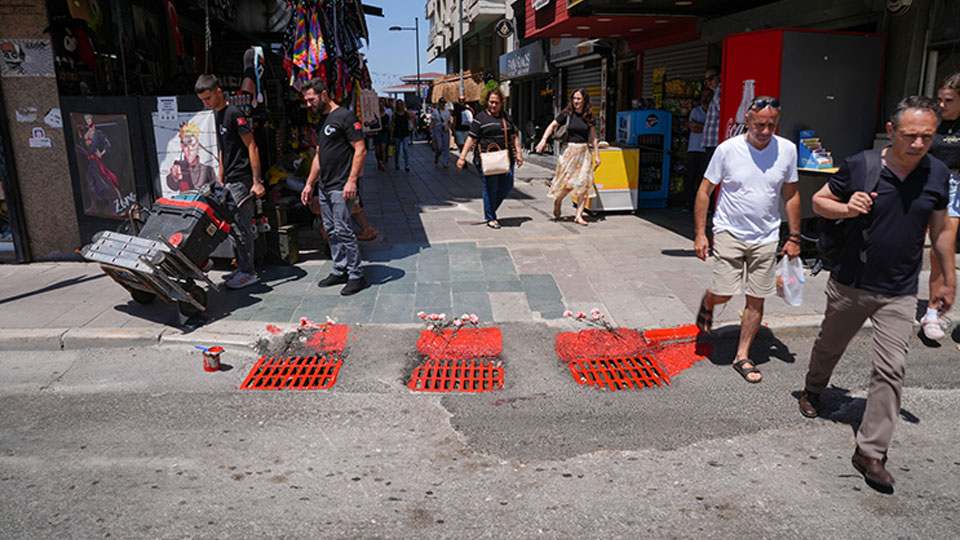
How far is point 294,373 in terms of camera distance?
5.06 meters

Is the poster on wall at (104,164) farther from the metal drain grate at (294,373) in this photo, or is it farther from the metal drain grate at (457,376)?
the metal drain grate at (457,376)

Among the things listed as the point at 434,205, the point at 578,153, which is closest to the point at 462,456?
the point at 578,153

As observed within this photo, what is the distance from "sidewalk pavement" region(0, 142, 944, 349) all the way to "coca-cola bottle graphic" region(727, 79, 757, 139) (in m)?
1.51

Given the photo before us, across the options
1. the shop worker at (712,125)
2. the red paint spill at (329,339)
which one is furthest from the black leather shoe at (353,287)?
the shop worker at (712,125)

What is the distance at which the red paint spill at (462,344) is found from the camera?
5.33m

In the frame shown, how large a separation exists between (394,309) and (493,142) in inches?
154

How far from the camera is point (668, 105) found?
13305 mm

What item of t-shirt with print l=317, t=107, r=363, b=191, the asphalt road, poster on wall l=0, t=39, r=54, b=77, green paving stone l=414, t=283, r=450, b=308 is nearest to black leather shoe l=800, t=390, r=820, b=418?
the asphalt road

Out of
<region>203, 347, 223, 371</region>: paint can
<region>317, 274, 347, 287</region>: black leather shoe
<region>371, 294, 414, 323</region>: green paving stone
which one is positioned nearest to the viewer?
<region>203, 347, 223, 371</region>: paint can

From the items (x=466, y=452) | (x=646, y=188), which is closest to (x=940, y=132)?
(x=466, y=452)

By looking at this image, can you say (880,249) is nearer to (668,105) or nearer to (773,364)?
(773,364)

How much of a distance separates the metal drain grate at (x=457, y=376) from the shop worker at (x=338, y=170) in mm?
1885

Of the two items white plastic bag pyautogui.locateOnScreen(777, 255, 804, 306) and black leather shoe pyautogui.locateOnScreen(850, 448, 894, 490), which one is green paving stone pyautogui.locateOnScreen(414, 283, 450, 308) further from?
black leather shoe pyautogui.locateOnScreen(850, 448, 894, 490)

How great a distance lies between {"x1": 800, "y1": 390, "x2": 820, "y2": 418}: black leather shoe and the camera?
4.18 m
